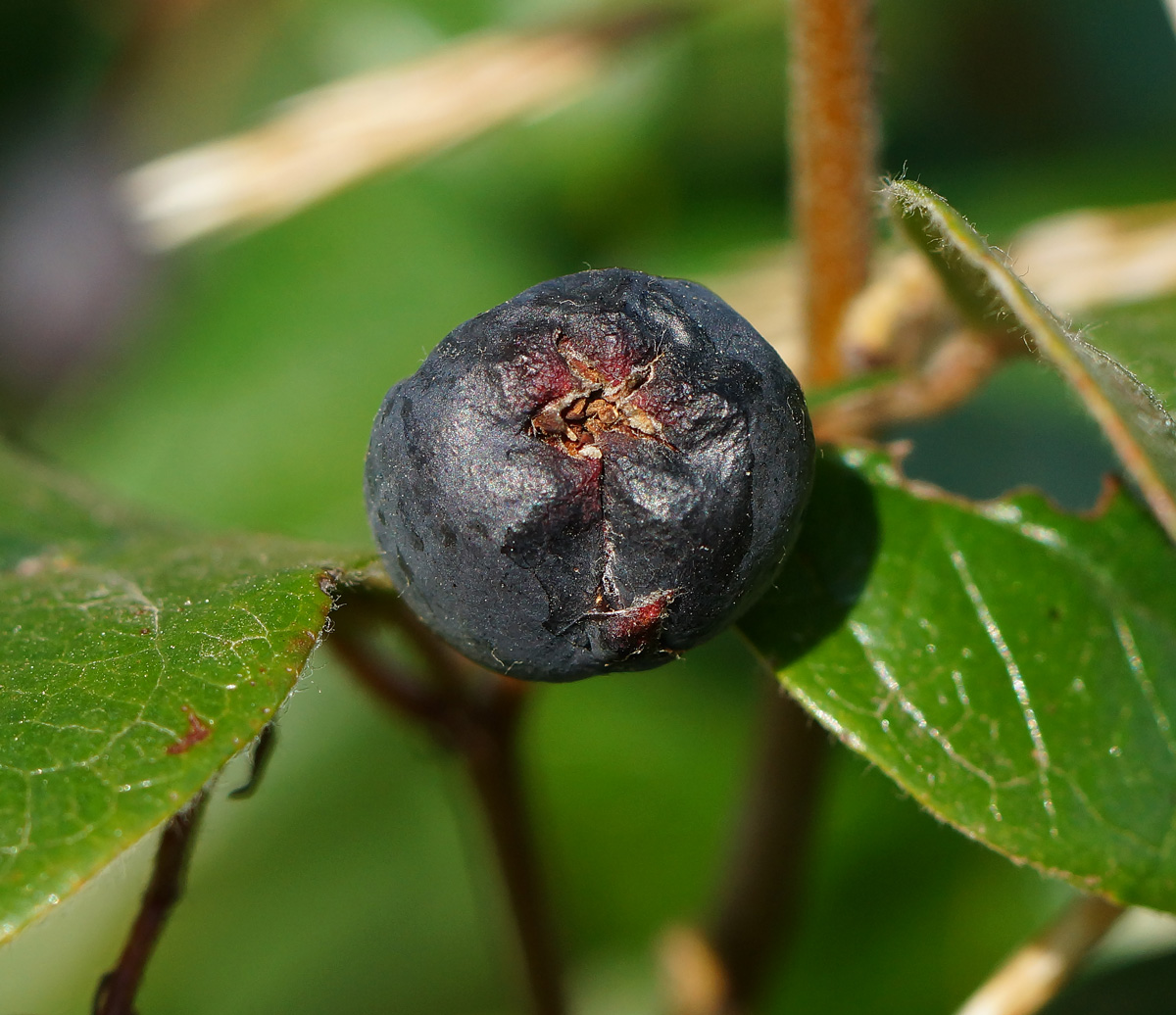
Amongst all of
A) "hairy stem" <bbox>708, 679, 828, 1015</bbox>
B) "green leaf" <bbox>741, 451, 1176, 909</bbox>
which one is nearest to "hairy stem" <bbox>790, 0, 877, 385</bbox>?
"green leaf" <bbox>741, 451, 1176, 909</bbox>

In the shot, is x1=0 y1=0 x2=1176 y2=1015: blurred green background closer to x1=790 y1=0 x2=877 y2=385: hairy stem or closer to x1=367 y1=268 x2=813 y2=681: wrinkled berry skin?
x1=790 y1=0 x2=877 y2=385: hairy stem

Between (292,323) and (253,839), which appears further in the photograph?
(292,323)

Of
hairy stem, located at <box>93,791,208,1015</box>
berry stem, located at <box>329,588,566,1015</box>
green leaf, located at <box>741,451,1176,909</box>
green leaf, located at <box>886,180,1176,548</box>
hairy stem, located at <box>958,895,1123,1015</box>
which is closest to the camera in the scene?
green leaf, located at <box>886,180,1176,548</box>

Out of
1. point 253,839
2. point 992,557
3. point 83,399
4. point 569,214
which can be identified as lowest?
point 253,839

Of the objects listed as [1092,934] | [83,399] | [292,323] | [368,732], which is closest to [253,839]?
[368,732]

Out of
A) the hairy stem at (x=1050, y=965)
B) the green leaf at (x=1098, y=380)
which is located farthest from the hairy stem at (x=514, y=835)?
the green leaf at (x=1098, y=380)

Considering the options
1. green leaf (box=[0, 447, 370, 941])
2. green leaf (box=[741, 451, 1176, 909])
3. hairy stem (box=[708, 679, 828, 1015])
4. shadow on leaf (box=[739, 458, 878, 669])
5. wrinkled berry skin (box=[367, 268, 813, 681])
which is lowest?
hairy stem (box=[708, 679, 828, 1015])

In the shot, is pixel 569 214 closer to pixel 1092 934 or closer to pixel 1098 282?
pixel 1098 282
